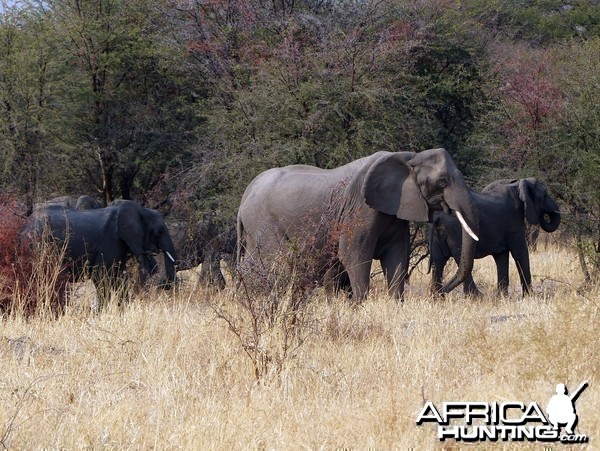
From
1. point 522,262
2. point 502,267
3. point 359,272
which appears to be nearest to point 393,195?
point 359,272

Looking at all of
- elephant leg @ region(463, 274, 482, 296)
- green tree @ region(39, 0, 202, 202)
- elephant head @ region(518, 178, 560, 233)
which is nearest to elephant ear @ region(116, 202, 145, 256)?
green tree @ region(39, 0, 202, 202)

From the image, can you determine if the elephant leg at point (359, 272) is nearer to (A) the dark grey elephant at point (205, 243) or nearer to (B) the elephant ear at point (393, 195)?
(B) the elephant ear at point (393, 195)

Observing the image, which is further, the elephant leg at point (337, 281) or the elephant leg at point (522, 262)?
the elephant leg at point (522, 262)

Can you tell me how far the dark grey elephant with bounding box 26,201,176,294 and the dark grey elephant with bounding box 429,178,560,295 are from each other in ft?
11.7

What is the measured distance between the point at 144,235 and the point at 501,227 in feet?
16.3

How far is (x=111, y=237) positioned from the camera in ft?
47.5

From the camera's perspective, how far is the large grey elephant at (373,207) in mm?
11562

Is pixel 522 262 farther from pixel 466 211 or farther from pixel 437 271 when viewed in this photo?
pixel 466 211

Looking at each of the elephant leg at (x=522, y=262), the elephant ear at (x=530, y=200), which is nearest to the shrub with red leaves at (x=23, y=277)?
the elephant leg at (x=522, y=262)

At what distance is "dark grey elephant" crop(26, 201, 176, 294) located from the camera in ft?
44.6

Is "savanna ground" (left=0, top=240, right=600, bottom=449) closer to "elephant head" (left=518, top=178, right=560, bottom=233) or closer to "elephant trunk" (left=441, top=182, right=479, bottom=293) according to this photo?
"elephant trunk" (left=441, top=182, right=479, bottom=293)

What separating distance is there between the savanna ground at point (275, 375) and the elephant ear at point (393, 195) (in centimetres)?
252

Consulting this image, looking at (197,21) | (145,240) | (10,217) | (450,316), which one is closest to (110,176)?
(197,21)

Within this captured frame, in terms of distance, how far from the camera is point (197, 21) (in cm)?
1830
